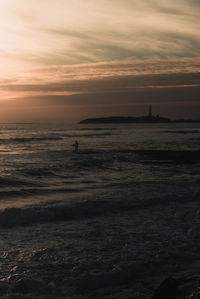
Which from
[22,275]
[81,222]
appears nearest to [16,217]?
[81,222]

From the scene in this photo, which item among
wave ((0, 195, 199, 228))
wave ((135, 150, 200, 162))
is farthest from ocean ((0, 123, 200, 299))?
wave ((135, 150, 200, 162))

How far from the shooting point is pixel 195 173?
762 inches

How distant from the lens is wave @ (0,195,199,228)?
9.13 metres

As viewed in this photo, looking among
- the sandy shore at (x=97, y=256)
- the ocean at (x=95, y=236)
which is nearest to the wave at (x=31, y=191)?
the ocean at (x=95, y=236)

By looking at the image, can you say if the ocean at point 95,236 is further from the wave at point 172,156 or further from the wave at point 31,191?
the wave at point 172,156

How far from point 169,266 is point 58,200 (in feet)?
21.0

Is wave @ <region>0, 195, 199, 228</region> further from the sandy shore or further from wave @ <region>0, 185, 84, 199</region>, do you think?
wave @ <region>0, 185, 84, 199</region>

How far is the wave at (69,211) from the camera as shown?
913cm

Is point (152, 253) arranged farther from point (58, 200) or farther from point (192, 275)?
point (58, 200)

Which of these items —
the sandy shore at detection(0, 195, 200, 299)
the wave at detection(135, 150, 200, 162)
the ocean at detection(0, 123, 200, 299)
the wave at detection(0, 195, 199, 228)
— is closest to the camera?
the sandy shore at detection(0, 195, 200, 299)

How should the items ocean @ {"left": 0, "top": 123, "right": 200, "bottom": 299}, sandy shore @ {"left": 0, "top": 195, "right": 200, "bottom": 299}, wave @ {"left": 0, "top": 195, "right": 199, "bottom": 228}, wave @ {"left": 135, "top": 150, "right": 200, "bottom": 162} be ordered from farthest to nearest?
wave @ {"left": 135, "top": 150, "right": 200, "bottom": 162}, wave @ {"left": 0, "top": 195, "right": 199, "bottom": 228}, ocean @ {"left": 0, "top": 123, "right": 200, "bottom": 299}, sandy shore @ {"left": 0, "top": 195, "right": 200, "bottom": 299}

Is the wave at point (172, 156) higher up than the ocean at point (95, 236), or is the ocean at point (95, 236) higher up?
the ocean at point (95, 236)

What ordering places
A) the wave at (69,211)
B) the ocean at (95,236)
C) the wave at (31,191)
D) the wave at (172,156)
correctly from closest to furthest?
the ocean at (95,236) < the wave at (69,211) < the wave at (31,191) < the wave at (172,156)

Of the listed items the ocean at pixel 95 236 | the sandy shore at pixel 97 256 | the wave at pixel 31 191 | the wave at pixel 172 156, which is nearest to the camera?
the sandy shore at pixel 97 256
